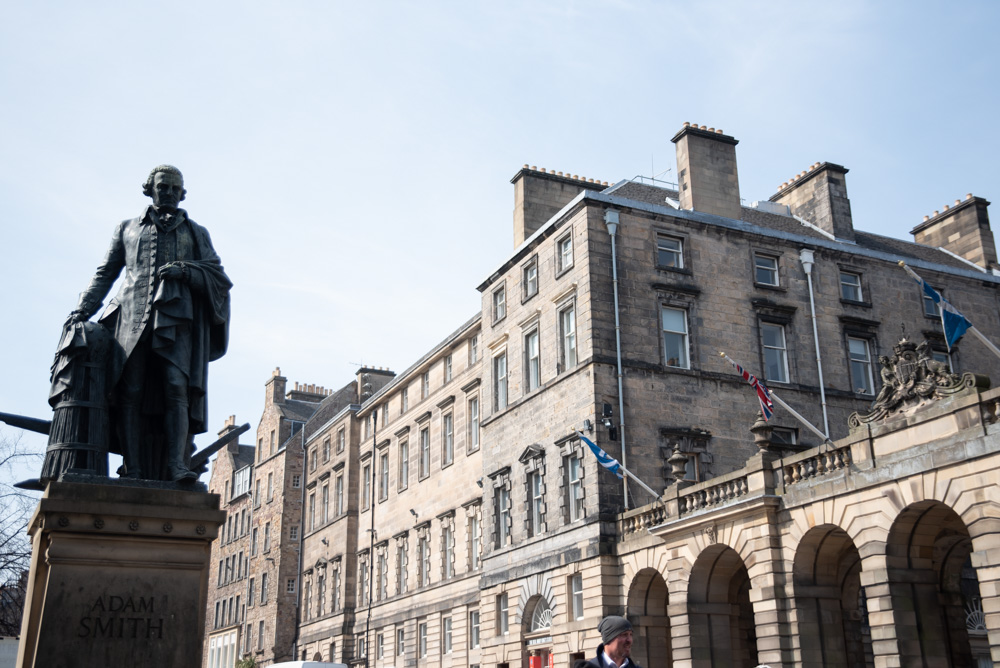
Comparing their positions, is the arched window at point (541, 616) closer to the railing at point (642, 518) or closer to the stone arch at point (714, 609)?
the railing at point (642, 518)

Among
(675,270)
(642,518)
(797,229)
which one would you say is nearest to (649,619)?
(642,518)

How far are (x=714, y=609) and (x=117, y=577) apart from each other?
856 inches

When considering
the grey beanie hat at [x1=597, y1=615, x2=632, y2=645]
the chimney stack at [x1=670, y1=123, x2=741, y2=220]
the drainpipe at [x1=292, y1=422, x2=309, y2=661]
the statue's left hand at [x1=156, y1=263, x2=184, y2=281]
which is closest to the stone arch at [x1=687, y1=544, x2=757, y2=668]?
the chimney stack at [x1=670, y1=123, x2=741, y2=220]

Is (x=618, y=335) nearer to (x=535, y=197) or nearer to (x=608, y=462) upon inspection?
(x=608, y=462)

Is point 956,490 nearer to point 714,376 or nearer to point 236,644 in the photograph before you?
point 714,376

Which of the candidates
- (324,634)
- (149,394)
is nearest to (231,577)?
(324,634)

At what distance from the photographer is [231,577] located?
245 ft

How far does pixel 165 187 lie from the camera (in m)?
9.04

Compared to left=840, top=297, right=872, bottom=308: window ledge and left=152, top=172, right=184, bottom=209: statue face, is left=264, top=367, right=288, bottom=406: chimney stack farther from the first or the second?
left=152, top=172, right=184, bottom=209: statue face

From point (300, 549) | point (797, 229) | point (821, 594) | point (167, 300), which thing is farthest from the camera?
point (300, 549)

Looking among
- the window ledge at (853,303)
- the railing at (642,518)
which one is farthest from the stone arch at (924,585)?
the window ledge at (853,303)

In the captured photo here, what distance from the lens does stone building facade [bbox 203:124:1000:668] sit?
22.5 m

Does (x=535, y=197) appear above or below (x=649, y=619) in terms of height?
above

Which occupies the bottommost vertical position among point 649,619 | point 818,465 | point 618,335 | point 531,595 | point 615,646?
point 615,646
